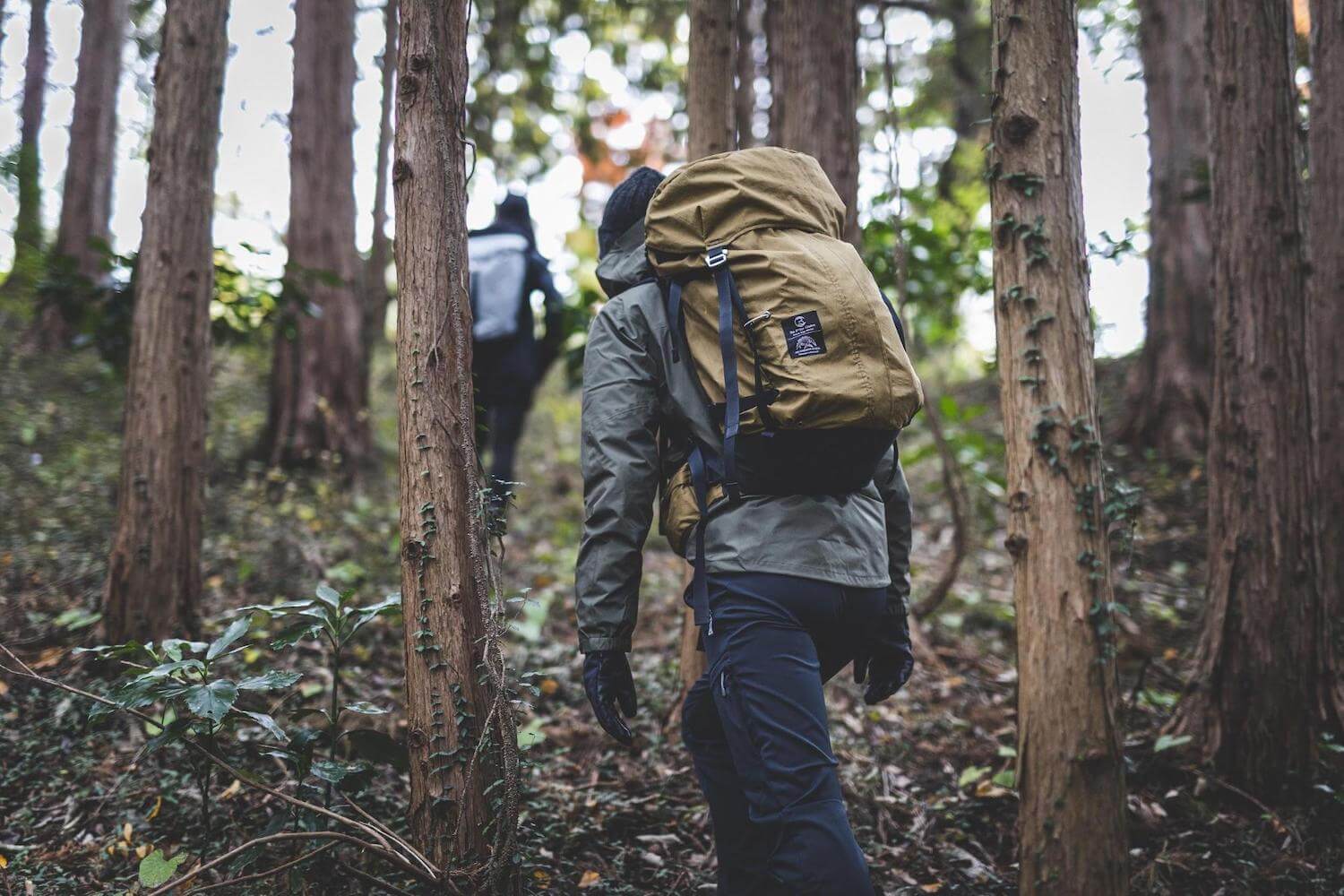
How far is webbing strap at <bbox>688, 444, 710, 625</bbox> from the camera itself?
219 centimetres

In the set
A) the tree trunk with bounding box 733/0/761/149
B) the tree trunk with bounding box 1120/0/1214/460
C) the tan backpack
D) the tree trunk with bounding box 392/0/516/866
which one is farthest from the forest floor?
the tree trunk with bounding box 733/0/761/149

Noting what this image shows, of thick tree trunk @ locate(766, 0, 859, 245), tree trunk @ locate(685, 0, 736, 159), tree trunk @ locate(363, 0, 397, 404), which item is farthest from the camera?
tree trunk @ locate(363, 0, 397, 404)

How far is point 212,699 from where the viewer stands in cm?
236

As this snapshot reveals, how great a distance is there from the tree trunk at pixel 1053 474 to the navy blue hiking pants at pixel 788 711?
60 cm

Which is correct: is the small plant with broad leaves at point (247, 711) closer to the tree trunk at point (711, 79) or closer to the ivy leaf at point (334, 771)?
the ivy leaf at point (334, 771)

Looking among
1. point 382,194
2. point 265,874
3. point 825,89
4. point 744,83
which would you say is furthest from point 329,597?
point 382,194

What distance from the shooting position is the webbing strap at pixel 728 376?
2139 mm

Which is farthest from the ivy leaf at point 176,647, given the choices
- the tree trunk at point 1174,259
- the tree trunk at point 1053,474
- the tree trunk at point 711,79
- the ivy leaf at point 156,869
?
the tree trunk at point 1174,259

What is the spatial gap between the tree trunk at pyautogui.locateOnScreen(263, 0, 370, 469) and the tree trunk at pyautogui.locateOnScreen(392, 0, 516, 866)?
4.85m

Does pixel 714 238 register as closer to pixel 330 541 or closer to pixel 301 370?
pixel 330 541

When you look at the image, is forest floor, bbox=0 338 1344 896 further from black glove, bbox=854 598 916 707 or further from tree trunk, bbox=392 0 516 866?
black glove, bbox=854 598 916 707

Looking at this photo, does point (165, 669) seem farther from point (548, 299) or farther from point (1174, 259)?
point (1174, 259)

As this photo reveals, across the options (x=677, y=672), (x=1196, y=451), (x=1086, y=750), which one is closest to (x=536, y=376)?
(x=677, y=672)

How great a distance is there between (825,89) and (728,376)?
3264mm
